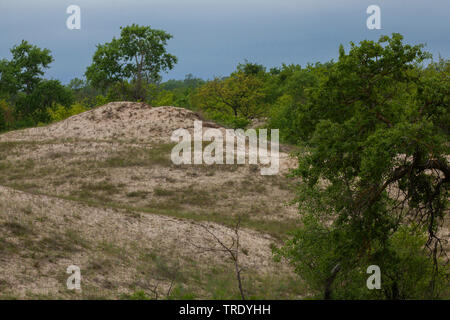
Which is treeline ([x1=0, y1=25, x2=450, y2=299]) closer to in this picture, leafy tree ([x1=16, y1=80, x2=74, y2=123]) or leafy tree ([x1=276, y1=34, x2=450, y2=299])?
leafy tree ([x1=276, y1=34, x2=450, y2=299])

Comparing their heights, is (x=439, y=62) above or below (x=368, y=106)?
above

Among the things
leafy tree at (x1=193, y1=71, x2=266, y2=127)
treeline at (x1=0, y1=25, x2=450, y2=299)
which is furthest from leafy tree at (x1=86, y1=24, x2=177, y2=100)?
treeline at (x1=0, y1=25, x2=450, y2=299)

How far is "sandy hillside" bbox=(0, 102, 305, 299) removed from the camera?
21219 mm

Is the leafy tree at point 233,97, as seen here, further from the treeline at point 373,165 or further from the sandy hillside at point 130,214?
the treeline at point 373,165

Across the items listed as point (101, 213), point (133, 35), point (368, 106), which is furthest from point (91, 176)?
point (133, 35)

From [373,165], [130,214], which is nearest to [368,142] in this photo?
[373,165]

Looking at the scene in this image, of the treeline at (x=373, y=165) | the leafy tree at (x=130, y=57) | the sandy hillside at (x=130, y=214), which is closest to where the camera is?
the treeline at (x=373, y=165)

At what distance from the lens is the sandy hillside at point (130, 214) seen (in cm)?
2122

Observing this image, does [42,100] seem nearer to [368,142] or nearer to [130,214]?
[130,214]

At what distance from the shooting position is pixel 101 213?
28.8 metres

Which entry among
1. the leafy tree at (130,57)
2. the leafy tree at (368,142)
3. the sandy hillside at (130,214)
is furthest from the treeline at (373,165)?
the leafy tree at (130,57)

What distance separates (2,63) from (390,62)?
8671 cm
